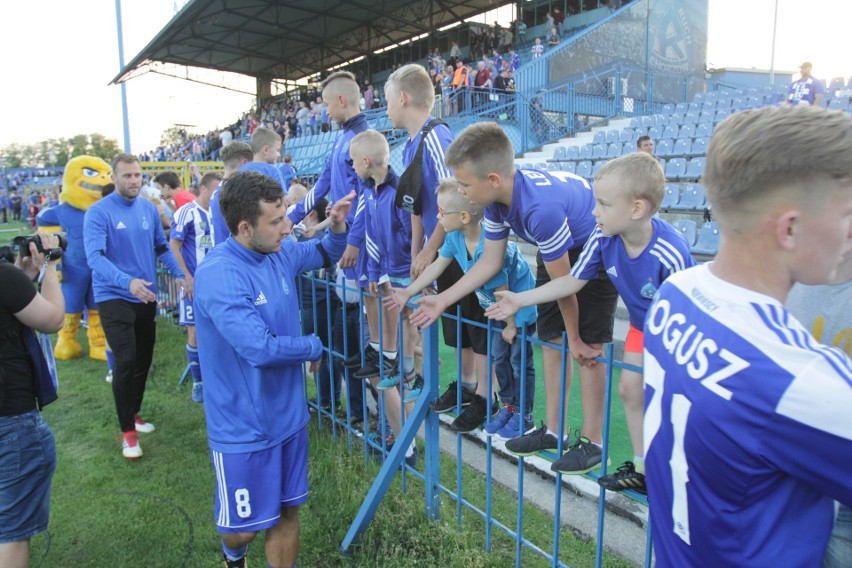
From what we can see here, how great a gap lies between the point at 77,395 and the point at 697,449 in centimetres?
636

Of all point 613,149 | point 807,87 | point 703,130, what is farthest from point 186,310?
point 807,87

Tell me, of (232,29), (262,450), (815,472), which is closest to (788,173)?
(815,472)

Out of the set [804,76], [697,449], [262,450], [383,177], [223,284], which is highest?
[804,76]

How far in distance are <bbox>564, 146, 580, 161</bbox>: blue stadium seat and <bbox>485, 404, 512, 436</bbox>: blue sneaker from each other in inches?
398

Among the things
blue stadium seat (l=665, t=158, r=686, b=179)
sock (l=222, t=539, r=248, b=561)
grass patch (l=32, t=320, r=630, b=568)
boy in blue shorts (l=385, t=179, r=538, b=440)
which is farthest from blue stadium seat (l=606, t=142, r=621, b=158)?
sock (l=222, t=539, r=248, b=561)

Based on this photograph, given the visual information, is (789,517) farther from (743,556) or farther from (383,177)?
(383,177)

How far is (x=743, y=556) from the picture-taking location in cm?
101

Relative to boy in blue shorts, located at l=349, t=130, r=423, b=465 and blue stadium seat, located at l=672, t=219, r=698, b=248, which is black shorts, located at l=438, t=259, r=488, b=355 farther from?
blue stadium seat, located at l=672, t=219, r=698, b=248

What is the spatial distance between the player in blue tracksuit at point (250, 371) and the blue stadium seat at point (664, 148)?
33.3ft

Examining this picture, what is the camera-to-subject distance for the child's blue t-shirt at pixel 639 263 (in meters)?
2.13

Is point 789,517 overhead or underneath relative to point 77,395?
overhead

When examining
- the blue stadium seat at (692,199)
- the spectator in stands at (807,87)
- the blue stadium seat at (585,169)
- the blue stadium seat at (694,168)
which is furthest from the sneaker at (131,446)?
the spectator in stands at (807,87)

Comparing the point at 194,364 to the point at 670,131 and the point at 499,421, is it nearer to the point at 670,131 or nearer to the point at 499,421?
the point at 499,421

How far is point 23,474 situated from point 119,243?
269 cm
